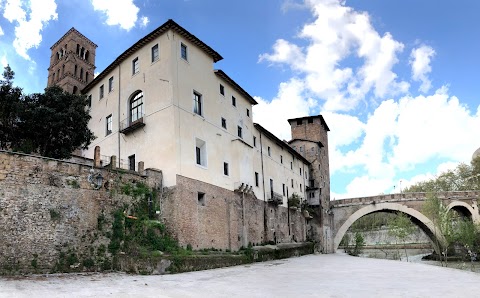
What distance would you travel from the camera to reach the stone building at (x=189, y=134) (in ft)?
78.8

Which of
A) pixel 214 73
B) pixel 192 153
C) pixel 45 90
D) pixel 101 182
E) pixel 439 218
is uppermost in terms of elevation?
pixel 214 73

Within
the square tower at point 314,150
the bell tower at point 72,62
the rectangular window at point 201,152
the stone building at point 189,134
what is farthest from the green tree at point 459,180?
the bell tower at point 72,62

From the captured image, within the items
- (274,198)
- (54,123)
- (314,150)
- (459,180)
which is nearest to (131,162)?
(54,123)

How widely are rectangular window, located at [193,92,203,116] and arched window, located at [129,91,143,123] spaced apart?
11.6ft

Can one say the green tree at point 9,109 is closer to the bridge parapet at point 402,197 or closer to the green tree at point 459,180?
the bridge parapet at point 402,197

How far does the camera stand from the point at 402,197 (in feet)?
168

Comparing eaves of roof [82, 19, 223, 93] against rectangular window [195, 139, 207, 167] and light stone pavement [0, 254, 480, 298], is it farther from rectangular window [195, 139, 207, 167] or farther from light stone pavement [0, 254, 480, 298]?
light stone pavement [0, 254, 480, 298]

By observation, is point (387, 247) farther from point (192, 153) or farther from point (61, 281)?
point (61, 281)

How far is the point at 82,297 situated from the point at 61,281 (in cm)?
369

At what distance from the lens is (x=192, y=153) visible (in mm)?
25016

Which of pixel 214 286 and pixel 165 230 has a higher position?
pixel 165 230

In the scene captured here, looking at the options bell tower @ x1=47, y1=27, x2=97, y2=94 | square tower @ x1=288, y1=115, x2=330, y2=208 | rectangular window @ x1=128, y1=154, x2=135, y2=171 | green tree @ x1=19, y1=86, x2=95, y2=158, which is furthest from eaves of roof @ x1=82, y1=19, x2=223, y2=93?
square tower @ x1=288, y1=115, x2=330, y2=208

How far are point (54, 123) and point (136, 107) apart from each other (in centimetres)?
652

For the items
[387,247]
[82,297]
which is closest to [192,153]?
[82,297]
